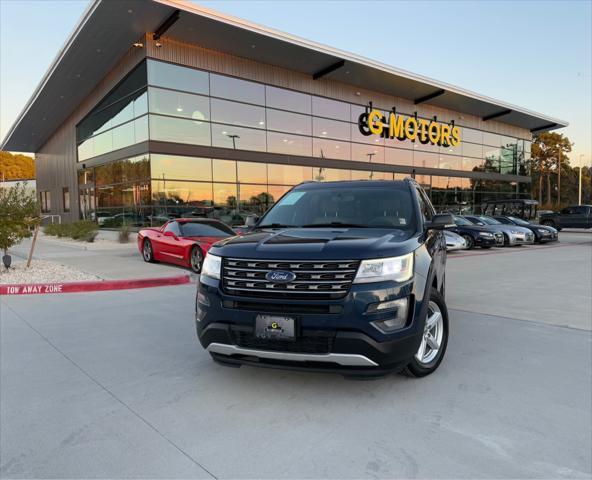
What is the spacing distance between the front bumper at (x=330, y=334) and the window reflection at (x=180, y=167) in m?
18.8

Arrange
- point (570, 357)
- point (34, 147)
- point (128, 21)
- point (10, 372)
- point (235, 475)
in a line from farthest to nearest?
point (34, 147) < point (128, 21) < point (570, 357) < point (10, 372) < point (235, 475)

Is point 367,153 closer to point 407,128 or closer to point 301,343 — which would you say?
point 407,128

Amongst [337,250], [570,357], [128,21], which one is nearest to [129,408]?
[337,250]

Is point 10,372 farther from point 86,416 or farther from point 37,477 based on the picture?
point 37,477

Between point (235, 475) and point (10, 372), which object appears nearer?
point (235, 475)

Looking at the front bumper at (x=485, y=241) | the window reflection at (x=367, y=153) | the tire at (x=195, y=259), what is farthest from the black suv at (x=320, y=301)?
the window reflection at (x=367, y=153)

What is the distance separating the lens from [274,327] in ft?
10.2

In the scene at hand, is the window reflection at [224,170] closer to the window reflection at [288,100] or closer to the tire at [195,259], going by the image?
the window reflection at [288,100]

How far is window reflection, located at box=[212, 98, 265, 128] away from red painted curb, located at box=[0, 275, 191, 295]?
15857 mm

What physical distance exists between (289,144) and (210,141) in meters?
5.47

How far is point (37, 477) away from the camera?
2.46 meters

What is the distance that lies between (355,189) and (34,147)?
174ft

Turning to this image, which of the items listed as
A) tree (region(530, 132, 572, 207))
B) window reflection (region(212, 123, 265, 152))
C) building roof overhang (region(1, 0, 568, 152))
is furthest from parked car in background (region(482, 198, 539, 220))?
tree (region(530, 132, 572, 207))

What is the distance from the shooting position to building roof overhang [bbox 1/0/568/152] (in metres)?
18.9
